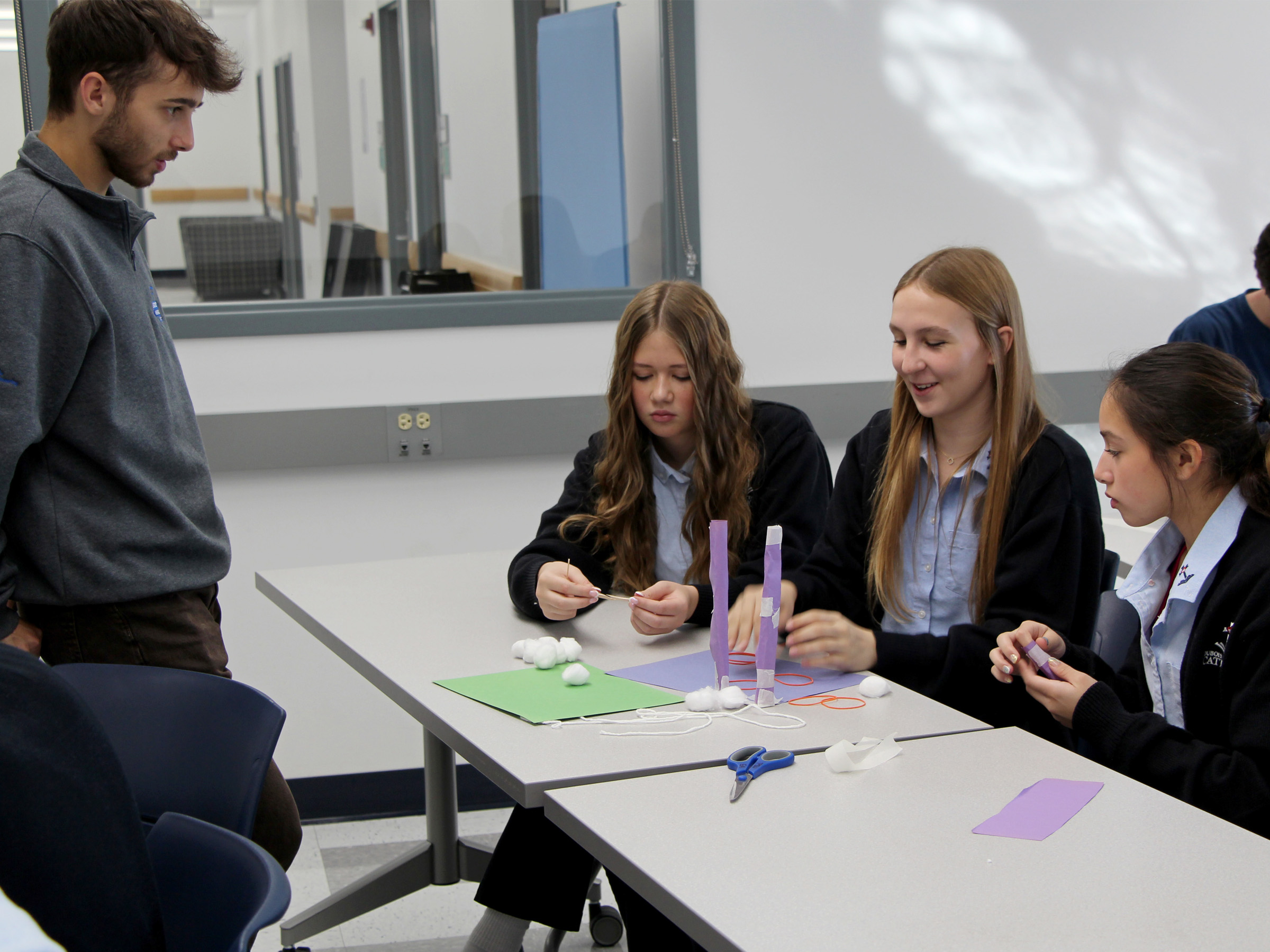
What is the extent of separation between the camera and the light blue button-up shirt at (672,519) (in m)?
2.23

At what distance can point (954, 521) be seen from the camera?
1905 mm

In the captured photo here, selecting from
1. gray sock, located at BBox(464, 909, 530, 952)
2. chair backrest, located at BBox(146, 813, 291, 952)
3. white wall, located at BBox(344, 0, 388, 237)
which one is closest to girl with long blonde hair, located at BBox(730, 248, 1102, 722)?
gray sock, located at BBox(464, 909, 530, 952)

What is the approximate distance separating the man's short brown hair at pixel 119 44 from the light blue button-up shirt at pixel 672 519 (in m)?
1.01

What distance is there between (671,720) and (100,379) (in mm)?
929

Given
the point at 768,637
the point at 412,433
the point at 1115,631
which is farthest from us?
the point at 412,433

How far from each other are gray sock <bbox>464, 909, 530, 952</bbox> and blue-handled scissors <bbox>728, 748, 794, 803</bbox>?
2.73ft

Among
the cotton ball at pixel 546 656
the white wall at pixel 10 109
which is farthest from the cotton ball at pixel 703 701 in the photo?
the white wall at pixel 10 109

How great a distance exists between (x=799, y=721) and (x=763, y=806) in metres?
0.27

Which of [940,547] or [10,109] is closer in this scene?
[940,547]

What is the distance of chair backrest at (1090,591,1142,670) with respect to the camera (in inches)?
76.8

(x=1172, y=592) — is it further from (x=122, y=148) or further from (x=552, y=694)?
(x=122, y=148)

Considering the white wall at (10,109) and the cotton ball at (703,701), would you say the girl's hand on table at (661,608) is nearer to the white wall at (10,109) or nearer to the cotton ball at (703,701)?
the cotton ball at (703,701)

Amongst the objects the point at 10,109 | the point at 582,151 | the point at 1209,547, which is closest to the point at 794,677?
the point at 1209,547

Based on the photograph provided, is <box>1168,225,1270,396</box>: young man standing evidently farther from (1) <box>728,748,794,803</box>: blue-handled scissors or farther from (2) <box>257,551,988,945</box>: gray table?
(1) <box>728,748,794,803</box>: blue-handled scissors
